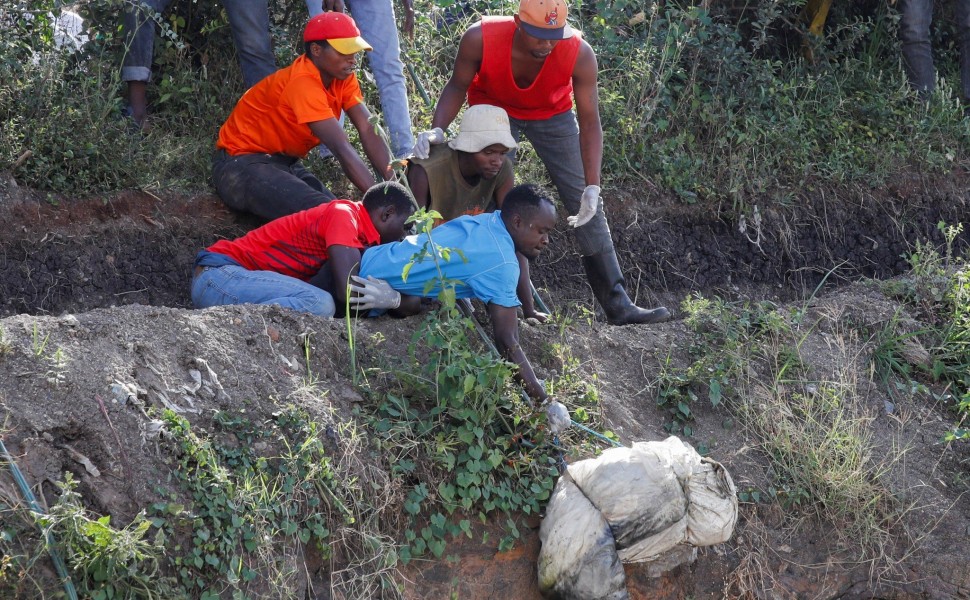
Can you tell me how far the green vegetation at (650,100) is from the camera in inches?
232

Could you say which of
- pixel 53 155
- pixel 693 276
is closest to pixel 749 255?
pixel 693 276

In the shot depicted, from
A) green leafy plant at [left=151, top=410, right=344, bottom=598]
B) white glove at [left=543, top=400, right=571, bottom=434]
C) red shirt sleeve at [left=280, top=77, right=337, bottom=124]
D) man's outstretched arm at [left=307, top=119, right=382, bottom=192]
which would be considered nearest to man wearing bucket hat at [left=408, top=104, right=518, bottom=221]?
man's outstretched arm at [left=307, top=119, right=382, bottom=192]

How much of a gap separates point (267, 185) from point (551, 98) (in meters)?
1.43

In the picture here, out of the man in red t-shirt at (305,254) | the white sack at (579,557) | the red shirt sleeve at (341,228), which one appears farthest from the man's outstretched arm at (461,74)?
the white sack at (579,557)

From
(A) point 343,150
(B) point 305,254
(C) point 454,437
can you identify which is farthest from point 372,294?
(A) point 343,150

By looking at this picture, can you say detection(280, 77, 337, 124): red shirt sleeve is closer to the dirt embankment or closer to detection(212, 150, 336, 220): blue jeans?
detection(212, 150, 336, 220): blue jeans

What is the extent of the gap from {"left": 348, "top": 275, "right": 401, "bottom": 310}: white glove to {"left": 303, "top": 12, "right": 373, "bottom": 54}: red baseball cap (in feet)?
3.82

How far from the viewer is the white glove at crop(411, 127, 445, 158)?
5035 millimetres

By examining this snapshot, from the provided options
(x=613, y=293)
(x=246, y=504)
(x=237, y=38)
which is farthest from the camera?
(x=237, y=38)

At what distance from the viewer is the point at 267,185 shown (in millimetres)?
5574

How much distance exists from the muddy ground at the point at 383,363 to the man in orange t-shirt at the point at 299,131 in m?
0.45

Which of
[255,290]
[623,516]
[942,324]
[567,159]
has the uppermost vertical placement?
[567,159]

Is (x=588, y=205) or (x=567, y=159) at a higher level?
(x=567, y=159)

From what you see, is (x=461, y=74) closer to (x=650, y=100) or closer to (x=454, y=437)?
(x=454, y=437)
